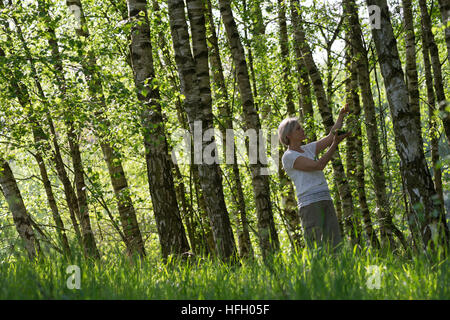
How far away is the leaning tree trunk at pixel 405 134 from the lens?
15.3 feet

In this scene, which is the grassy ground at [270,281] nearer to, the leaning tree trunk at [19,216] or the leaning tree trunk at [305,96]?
the leaning tree trunk at [19,216]

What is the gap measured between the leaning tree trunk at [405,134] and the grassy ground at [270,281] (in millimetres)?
564

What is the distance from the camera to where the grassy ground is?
329 cm

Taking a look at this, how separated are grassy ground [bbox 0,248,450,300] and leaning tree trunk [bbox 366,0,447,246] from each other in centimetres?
56

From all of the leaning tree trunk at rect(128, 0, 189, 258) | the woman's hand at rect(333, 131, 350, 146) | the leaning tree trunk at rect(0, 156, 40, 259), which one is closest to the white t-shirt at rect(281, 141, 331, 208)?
the woman's hand at rect(333, 131, 350, 146)

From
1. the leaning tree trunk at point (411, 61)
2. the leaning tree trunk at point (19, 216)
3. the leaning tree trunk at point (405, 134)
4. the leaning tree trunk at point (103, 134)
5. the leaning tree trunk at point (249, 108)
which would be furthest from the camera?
the leaning tree trunk at point (19, 216)

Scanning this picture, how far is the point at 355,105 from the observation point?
1195 cm

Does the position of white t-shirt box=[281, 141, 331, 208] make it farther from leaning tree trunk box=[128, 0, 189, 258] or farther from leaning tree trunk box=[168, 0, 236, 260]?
leaning tree trunk box=[128, 0, 189, 258]

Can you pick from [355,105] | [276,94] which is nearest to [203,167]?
[355,105]

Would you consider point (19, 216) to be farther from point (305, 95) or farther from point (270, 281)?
point (305, 95)

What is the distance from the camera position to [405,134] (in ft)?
15.5

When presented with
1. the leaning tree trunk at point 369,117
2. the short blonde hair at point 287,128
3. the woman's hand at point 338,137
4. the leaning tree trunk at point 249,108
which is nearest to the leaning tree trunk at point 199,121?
the leaning tree trunk at point 249,108

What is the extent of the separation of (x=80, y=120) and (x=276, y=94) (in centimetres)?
936

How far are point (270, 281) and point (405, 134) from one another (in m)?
2.09
